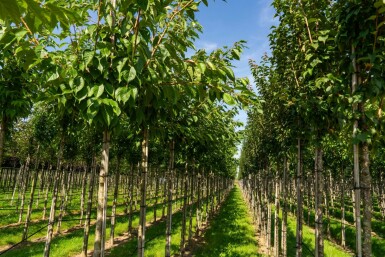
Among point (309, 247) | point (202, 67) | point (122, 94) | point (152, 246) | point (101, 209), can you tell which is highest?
point (202, 67)

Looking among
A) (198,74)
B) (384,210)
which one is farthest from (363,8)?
(384,210)

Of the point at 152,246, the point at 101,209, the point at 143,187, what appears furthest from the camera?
the point at 152,246

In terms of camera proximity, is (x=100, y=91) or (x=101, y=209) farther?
(x=101, y=209)

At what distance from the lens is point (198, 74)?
3135 mm

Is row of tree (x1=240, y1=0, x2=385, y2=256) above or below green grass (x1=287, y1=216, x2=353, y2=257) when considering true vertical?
above

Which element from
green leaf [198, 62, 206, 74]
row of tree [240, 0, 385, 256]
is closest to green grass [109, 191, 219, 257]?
row of tree [240, 0, 385, 256]

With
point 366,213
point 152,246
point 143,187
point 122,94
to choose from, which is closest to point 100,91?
point 122,94

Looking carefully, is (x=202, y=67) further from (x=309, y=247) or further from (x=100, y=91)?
(x=309, y=247)

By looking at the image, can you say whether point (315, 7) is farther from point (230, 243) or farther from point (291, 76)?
point (230, 243)

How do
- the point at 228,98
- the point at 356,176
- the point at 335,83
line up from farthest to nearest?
the point at 335,83
the point at 356,176
the point at 228,98

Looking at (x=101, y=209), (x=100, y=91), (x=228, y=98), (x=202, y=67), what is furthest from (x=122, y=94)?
(x=101, y=209)

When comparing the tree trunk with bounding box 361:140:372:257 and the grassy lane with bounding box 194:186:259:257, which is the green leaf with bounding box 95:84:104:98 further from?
the grassy lane with bounding box 194:186:259:257

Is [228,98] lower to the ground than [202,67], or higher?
lower

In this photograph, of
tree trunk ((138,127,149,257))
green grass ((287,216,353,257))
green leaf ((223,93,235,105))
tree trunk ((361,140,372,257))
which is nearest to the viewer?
green leaf ((223,93,235,105))
